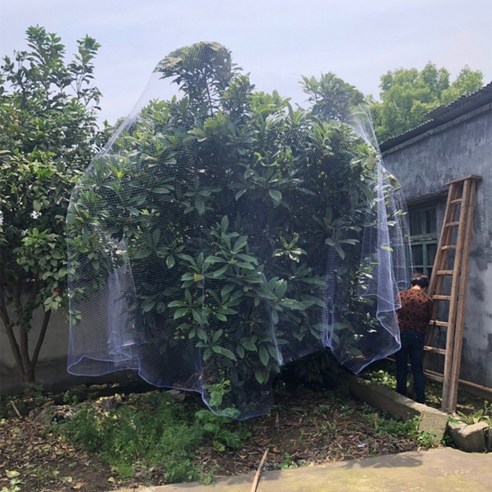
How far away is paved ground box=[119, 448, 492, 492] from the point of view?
143 inches

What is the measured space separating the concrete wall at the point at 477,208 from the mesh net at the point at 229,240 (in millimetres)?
978

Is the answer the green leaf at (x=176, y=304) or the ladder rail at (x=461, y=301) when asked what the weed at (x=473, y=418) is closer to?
the ladder rail at (x=461, y=301)

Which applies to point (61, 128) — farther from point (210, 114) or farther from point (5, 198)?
point (210, 114)

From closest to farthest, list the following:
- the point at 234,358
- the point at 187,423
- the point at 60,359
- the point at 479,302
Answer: the point at 234,358, the point at 187,423, the point at 479,302, the point at 60,359

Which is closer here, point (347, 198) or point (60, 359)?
point (347, 198)

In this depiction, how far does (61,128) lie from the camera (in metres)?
5.82

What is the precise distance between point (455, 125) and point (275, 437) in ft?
12.9

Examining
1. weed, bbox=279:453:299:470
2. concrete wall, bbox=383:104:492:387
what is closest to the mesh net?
weed, bbox=279:453:299:470

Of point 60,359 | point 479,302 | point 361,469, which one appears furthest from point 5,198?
point 479,302

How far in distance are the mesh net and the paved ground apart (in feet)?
2.41

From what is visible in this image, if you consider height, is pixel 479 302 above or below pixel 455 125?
below

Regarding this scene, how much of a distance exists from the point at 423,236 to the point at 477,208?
1298 mm

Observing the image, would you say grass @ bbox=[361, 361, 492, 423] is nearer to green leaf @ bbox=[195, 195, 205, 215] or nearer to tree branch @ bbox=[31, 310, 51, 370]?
Answer: green leaf @ bbox=[195, 195, 205, 215]

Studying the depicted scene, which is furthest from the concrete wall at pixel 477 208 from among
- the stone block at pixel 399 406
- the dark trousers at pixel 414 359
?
the stone block at pixel 399 406
